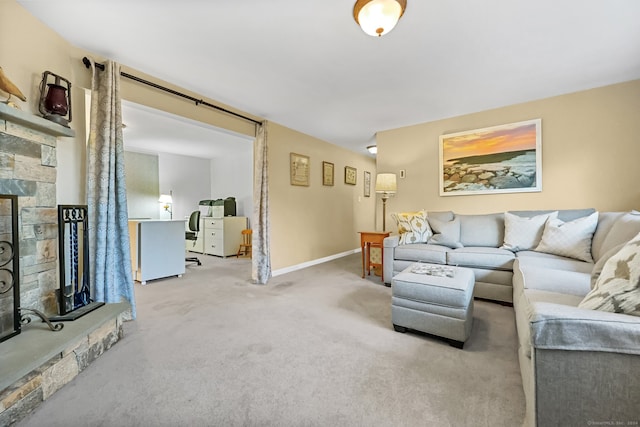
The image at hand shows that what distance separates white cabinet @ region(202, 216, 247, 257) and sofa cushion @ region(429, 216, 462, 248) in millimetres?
3992

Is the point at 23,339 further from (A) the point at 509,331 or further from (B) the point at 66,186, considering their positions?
(A) the point at 509,331

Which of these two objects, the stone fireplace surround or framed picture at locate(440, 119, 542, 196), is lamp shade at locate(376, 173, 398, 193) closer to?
framed picture at locate(440, 119, 542, 196)

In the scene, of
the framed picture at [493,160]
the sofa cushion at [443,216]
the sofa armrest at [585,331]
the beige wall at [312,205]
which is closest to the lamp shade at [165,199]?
the beige wall at [312,205]

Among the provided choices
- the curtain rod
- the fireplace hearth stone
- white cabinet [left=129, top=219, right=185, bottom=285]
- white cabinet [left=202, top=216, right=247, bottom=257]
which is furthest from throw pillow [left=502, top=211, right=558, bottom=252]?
white cabinet [left=202, top=216, right=247, bottom=257]

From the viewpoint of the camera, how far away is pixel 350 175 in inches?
222

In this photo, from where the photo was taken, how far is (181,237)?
380 centimetres

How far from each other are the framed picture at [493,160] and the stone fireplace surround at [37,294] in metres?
4.10

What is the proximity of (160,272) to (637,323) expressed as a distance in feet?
14.0

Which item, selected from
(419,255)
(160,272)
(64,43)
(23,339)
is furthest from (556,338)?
(160,272)

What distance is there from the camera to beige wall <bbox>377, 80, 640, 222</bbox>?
109 inches

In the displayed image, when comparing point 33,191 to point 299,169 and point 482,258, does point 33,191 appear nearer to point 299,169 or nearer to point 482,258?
point 299,169

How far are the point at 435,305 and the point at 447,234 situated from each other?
1.56 m

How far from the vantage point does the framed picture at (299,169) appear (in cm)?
417

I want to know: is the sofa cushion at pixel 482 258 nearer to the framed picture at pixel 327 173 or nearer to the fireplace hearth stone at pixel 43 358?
the framed picture at pixel 327 173
